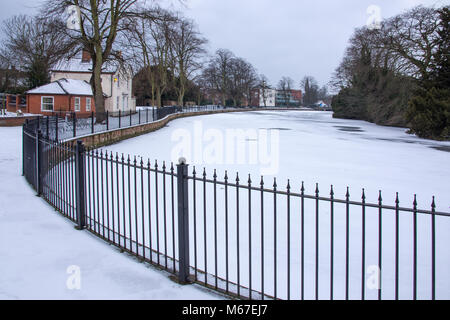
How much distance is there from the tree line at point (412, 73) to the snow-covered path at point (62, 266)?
29.1 meters

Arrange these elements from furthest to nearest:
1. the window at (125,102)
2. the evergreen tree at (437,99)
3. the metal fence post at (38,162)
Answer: the window at (125,102)
the evergreen tree at (437,99)
the metal fence post at (38,162)

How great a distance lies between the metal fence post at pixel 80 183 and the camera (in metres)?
7.30

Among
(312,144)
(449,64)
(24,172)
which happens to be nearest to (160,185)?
(24,172)

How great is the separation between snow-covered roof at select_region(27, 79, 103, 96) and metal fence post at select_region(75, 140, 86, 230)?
1445 inches

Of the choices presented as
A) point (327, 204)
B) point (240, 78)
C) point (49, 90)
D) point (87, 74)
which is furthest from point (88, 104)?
point (240, 78)

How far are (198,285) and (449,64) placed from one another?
3173 cm

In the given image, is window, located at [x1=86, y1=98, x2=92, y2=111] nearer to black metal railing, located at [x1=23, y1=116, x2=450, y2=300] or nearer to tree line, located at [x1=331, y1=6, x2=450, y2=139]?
tree line, located at [x1=331, y1=6, x2=450, y2=139]

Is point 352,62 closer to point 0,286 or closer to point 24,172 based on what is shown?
point 24,172

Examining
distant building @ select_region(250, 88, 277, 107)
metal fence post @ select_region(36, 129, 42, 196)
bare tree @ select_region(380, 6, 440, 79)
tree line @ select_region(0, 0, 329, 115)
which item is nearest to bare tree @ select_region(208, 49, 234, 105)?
tree line @ select_region(0, 0, 329, 115)

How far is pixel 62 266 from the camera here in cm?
565

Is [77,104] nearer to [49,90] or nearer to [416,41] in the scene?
[49,90]

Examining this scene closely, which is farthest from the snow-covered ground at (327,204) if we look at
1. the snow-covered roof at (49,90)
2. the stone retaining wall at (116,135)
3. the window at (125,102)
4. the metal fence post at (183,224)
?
the window at (125,102)

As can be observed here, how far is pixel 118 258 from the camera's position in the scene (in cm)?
604

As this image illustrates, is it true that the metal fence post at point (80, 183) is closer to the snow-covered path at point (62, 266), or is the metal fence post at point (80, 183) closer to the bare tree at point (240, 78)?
the snow-covered path at point (62, 266)
